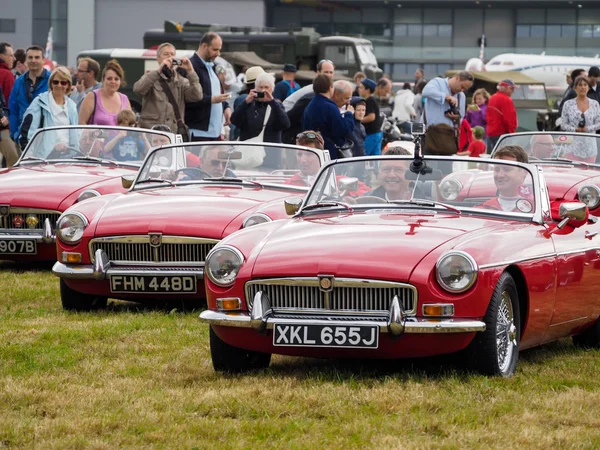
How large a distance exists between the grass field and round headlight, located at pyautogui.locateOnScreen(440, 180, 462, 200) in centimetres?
100

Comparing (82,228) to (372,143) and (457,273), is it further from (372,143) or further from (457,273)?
(372,143)

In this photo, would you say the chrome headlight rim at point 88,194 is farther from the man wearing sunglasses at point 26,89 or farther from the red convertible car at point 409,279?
the man wearing sunglasses at point 26,89

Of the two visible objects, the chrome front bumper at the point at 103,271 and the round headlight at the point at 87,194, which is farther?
the round headlight at the point at 87,194

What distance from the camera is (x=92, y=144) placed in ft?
39.3

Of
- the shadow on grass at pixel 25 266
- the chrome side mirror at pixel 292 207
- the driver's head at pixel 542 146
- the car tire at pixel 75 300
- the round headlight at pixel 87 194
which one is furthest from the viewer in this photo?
the driver's head at pixel 542 146

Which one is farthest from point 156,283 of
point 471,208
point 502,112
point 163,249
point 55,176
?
point 502,112

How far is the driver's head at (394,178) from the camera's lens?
7324mm

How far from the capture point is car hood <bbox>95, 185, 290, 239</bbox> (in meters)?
8.56

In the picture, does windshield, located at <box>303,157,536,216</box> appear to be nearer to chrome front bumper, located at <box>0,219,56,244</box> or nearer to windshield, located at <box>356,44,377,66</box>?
chrome front bumper, located at <box>0,219,56,244</box>

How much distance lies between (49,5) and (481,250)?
63703 mm

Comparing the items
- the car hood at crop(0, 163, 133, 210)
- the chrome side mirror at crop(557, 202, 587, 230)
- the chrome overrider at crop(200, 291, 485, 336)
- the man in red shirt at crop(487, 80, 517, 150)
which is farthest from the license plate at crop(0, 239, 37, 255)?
the man in red shirt at crop(487, 80, 517, 150)

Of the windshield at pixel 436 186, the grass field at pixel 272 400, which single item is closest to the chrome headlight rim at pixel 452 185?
the windshield at pixel 436 186

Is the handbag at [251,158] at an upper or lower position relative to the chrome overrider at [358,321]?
upper

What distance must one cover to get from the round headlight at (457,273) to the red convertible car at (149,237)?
8.80 feet
